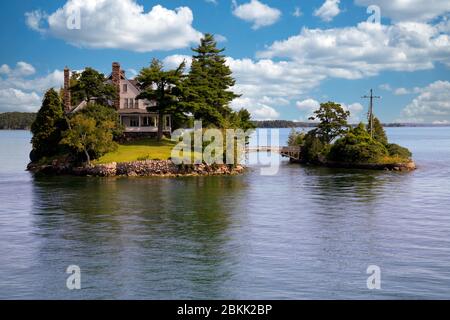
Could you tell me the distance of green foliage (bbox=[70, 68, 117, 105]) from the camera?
91.4 meters

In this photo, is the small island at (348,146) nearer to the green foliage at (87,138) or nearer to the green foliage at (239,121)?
the green foliage at (239,121)

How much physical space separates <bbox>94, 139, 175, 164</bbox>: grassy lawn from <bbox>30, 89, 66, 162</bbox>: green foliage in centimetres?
1043

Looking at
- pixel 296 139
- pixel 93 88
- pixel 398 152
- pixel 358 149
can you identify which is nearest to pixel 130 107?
pixel 93 88

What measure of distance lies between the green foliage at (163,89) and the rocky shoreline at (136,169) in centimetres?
1204

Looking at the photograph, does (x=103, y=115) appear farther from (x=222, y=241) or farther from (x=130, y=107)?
(x=222, y=241)

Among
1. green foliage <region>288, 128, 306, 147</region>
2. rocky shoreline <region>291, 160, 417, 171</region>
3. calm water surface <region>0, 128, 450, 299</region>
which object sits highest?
green foliage <region>288, 128, 306, 147</region>

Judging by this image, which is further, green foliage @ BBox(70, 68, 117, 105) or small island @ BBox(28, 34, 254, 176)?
green foliage @ BBox(70, 68, 117, 105)

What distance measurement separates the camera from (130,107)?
321 feet

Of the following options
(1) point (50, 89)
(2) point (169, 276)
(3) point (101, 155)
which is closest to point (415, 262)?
(2) point (169, 276)

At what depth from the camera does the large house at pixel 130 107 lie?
9619 cm

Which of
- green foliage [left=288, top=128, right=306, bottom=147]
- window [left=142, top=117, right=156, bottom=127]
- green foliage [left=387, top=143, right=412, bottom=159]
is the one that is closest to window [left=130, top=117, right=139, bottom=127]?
window [left=142, top=117, right=156, bottom=127]

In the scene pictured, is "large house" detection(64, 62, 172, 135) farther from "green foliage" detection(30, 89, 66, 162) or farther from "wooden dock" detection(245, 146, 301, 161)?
"wooden dock" detection(245, 146, 301, 161)

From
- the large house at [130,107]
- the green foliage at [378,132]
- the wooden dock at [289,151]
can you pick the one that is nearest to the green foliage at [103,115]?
the large house at [130,107]

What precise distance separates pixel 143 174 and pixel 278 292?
5425 centimetres
